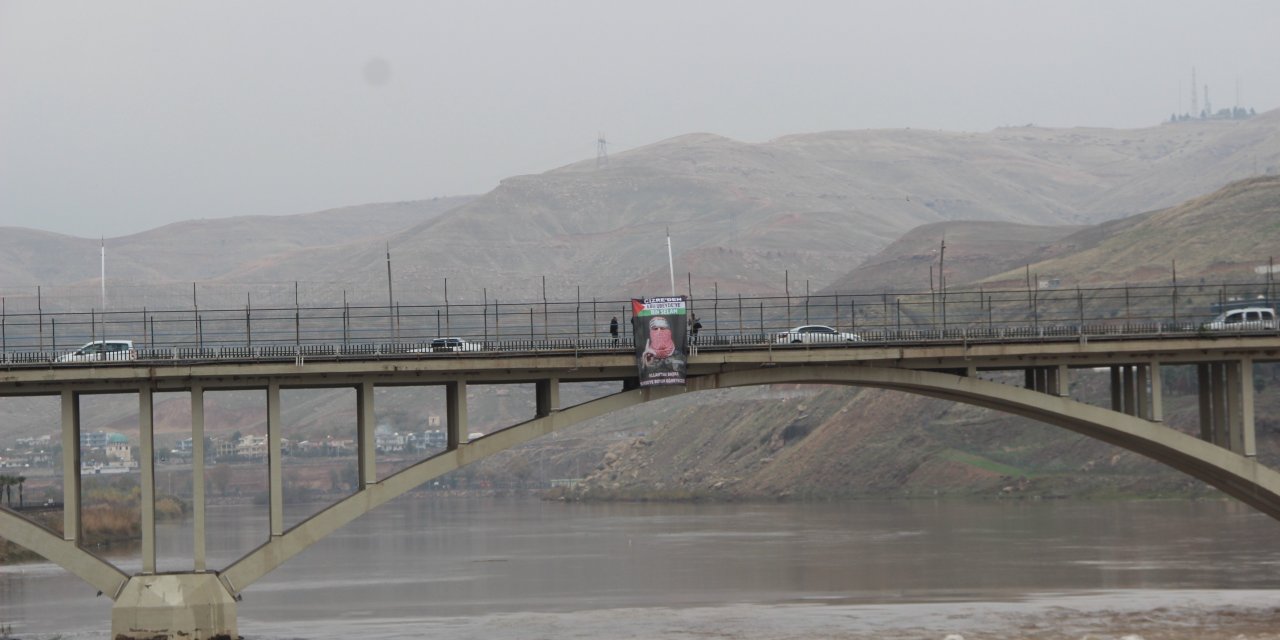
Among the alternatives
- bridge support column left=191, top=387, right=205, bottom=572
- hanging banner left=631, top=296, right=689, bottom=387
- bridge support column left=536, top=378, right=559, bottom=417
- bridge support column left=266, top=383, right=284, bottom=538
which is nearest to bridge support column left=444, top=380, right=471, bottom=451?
bridge support column left=536, top=378, right=559, bottom=417

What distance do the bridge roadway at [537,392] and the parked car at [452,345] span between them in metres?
1.35

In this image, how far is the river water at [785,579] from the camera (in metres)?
58.3

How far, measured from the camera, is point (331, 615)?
66.5 meters

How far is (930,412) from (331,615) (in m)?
78.0

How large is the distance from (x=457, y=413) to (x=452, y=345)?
5238 millimetres

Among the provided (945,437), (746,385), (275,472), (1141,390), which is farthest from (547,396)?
(945,437)

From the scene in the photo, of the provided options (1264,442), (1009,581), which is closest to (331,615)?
(1009,581)

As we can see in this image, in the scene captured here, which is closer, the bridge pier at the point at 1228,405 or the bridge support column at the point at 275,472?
the bridge support column at the point at 275,472

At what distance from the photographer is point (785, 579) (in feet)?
254

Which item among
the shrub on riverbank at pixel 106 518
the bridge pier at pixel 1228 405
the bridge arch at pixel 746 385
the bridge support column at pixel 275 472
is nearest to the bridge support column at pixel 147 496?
the bridge arch at pixel 746 385

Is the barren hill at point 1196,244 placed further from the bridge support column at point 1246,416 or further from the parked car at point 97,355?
the parked car at point 97,355

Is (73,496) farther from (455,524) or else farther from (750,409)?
(750,409)

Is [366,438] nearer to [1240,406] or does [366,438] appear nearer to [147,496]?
[147,496]

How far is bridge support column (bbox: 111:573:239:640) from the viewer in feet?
161
